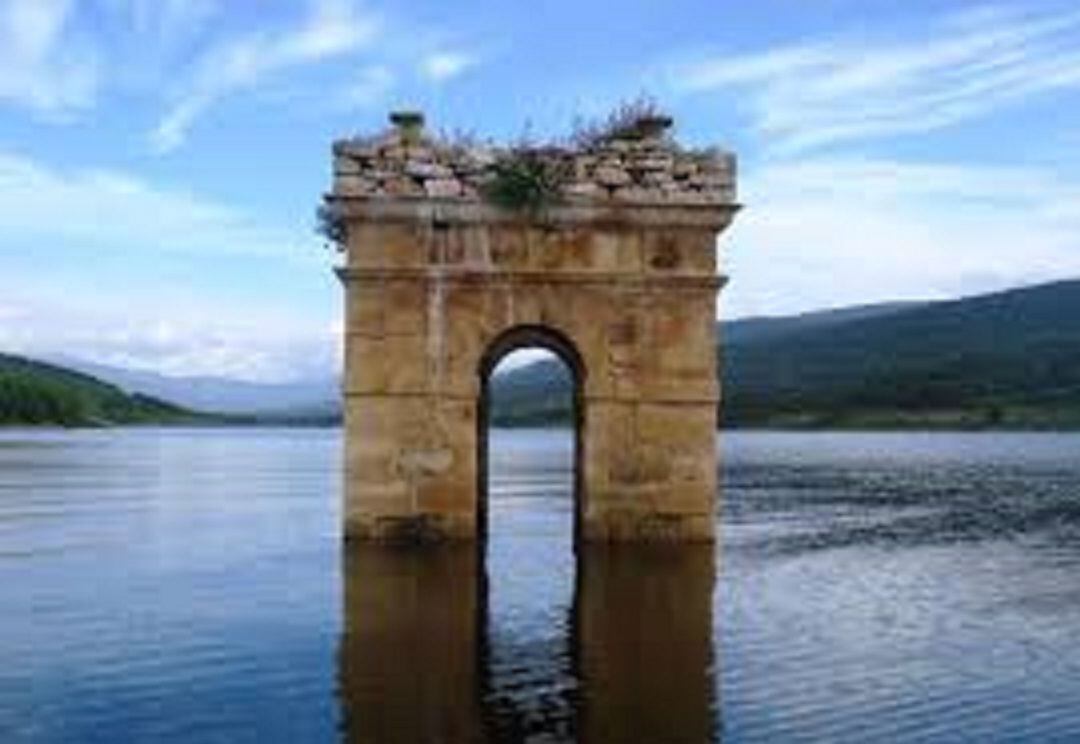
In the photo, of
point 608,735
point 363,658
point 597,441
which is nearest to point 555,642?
point 363,658

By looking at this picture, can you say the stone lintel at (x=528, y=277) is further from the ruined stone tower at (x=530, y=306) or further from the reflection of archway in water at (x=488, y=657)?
the reflection of archway in water at (x=488, y=657)

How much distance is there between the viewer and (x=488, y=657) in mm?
16562

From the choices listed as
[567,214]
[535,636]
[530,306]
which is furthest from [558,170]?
[535,636]

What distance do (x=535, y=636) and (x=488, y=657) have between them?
1462mm

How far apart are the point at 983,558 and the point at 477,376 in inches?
380

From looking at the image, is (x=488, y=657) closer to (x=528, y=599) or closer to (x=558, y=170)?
(x=528, y=599)

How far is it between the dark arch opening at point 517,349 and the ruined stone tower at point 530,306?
0.29 meters

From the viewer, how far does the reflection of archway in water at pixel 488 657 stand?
13.5 m

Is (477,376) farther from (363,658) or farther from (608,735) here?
(608,735)

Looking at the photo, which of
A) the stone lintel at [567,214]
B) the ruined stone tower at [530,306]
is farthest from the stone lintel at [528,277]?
the stone lintel at [567,214]

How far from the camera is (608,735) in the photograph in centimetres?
1305

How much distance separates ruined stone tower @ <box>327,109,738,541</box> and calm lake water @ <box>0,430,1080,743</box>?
3.32 ft

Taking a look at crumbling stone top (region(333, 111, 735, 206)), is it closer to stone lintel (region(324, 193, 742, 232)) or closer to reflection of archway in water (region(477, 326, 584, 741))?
stone lintel (region(324, 193, 742, 232))

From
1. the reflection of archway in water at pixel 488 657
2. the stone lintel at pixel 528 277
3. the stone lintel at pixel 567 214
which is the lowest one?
the reflection of archway in water at pixel 488 657
